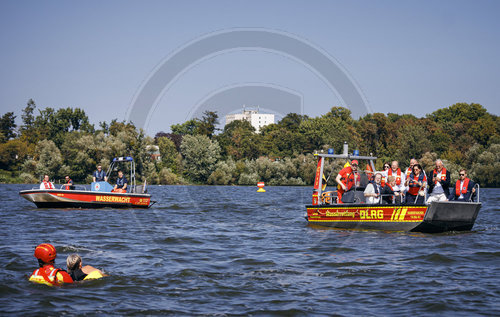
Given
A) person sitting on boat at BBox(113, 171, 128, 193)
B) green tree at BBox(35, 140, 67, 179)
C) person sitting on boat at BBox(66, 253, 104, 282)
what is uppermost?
green tree at BBox(35, 140, 67, 179)

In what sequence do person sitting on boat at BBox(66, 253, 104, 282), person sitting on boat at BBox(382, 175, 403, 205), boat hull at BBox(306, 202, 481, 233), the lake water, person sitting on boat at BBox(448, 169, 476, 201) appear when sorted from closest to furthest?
A: the lake water
person sitting on boat at BBox(66, 253, 104, 282)
boat hull at BBox(306, 202, 481, 233)
person sitting on boat at BBox(448, 169, 476, 201)
person sitting on boat at BBox(382, 175, 403, 205)

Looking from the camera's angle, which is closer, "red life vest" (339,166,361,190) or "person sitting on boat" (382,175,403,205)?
"person sitting on boat" (382,175,403,205)

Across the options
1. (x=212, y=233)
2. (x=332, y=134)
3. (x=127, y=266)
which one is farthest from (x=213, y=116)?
(x=127, y=266)

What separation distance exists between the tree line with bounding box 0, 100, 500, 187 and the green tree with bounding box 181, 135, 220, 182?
0.16m

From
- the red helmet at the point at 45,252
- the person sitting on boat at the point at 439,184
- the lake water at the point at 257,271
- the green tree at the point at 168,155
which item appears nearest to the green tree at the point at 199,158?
the green tree at the point at 168,155

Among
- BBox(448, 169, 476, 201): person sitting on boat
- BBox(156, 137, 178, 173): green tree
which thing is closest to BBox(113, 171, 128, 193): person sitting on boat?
BBox(448, 169, 476, 201): person sitting on boat

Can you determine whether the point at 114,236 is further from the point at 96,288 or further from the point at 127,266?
the point at 96,288

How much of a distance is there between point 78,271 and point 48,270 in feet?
1.88

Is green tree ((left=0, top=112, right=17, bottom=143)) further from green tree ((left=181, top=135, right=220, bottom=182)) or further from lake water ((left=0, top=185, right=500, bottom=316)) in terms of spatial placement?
lake water ((left=0, top=185, right=500, bottom=316))

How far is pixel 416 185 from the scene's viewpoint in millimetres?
18312

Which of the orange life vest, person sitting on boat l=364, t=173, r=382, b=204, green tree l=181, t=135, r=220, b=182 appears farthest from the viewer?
green tree l=181, t=135, r=220, b=182

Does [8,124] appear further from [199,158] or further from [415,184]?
[415,184]

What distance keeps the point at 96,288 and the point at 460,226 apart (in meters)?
13.0

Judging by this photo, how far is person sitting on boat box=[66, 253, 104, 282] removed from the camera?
10.6m
